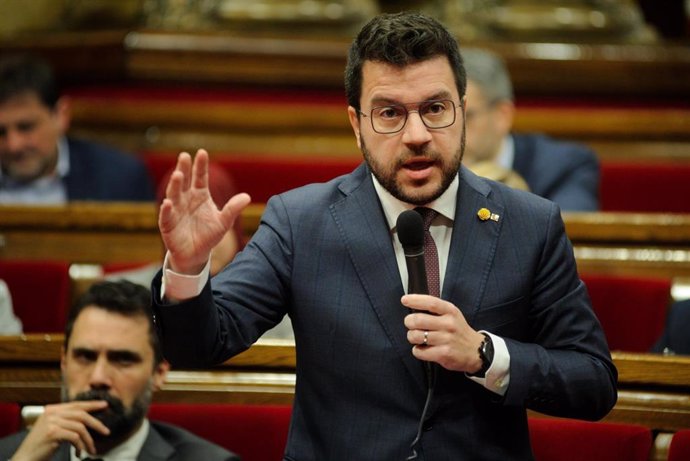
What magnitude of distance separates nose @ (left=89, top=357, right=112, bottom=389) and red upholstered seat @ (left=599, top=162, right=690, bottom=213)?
1.09 meters

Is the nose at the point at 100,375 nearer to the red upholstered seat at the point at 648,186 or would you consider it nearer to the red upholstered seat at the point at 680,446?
the red upholstered seat at the point at 680,446

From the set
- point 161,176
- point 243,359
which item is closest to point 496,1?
point 161,176

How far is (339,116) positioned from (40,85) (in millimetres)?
528

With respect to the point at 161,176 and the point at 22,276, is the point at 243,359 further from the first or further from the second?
the point at 161,176

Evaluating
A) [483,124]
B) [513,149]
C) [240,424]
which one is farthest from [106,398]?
[513,149]

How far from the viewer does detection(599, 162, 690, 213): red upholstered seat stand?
192 centimetres

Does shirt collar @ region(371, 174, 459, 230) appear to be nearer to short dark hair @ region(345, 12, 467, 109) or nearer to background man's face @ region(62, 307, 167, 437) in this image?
short dark hair @ region(345, 12, 467, 109)

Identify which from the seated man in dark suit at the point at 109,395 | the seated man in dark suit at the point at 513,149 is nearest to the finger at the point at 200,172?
the seated man in dark suit at the point at 109,395

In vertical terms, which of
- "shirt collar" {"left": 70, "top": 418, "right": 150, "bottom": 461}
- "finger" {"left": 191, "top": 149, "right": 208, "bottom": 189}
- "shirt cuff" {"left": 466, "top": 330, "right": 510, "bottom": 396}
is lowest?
"shirt collar" {"left": 70, "top": 418, "right": 150, "bottom": 461}

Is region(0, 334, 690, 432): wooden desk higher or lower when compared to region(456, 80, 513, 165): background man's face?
lower

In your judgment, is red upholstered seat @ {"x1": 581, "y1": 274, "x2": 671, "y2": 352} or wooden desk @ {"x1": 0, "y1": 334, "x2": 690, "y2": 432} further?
red upholstered seat @ {"x1": 581, "y1": 274, "x2": 671, "y2": 352}

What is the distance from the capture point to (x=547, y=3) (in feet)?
7.67

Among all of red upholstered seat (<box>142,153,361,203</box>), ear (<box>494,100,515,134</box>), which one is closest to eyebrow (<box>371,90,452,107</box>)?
Result: ear (<box>494,100,515,134</box>)

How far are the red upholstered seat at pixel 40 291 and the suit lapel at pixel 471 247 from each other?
768 mm
